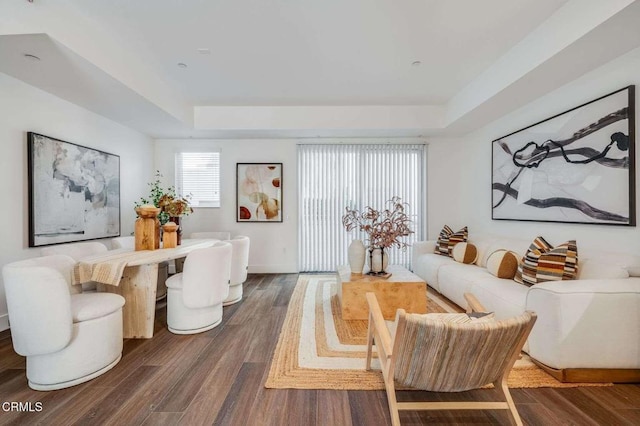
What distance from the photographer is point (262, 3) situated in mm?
2246

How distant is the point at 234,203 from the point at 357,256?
2.96m

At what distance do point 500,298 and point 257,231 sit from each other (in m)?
3.94

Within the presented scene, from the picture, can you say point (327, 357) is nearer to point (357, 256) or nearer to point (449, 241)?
point (357, 256)

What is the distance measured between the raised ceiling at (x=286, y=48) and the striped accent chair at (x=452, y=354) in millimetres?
2300

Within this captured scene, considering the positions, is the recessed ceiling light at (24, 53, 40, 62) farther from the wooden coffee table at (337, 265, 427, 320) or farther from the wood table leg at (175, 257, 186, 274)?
the wooden coffee table at (337, 265, 427, 320)

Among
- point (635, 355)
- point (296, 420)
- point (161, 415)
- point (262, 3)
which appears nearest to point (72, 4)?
point (262, 3)

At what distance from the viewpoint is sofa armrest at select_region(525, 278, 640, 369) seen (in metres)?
1.90

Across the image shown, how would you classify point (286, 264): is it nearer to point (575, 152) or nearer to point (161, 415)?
point (161, 415)

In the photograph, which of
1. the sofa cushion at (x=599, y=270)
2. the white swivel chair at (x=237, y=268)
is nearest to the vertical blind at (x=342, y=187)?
the white swivel chair at (x=237, y=268)

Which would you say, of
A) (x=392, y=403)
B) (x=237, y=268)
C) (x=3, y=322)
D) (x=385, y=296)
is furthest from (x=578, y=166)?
(x=3, y=322)

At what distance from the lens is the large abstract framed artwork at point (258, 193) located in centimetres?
520

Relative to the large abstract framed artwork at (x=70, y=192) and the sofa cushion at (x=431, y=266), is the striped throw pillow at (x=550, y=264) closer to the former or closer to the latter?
the sofa cushion at (x=431, y=266)

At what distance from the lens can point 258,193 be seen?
5230 mm

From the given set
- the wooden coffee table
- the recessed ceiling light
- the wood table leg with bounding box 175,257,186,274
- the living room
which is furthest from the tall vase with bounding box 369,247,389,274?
the recessed ceiling light
